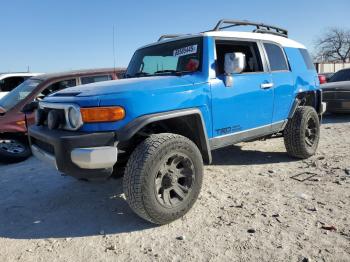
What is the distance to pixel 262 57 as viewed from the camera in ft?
16.4

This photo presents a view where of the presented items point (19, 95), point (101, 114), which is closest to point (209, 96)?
point (101, 114)

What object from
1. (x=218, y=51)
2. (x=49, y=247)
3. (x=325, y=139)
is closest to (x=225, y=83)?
(x=218, y=51)

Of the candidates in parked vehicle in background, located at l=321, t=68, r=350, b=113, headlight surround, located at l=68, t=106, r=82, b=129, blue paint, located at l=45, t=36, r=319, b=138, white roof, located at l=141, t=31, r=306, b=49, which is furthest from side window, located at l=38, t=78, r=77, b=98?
parked vehicle in background, located at l=321, t=68, r=350, b=113

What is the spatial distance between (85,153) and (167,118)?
0.87m

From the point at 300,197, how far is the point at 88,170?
7.77 feet

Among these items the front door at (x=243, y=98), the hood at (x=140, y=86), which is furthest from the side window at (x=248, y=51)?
the hood at (x=140, y=86)

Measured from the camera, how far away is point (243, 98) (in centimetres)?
445

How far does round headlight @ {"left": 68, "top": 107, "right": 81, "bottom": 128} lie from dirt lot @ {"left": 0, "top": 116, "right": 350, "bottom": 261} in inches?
41.6

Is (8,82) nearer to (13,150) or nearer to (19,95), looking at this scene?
(19,95)

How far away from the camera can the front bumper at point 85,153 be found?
3.22 meters

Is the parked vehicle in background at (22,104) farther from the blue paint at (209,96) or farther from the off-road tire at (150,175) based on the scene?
the off-road tire at (150,175)

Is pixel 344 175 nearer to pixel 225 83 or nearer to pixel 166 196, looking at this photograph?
pixel 225 83

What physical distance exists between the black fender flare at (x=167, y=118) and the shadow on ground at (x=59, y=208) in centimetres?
96

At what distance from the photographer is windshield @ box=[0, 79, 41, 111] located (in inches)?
273
